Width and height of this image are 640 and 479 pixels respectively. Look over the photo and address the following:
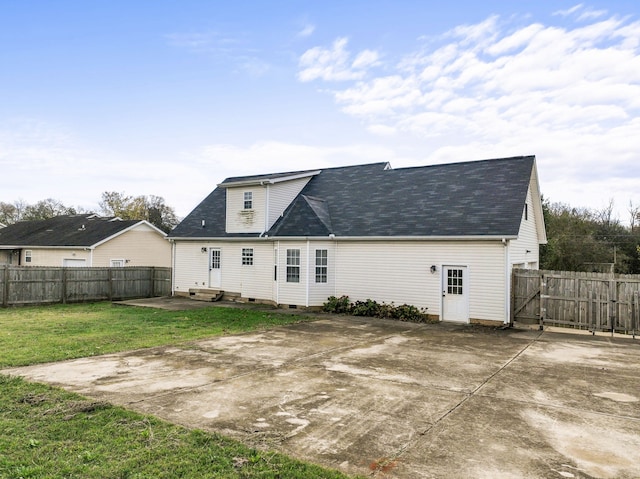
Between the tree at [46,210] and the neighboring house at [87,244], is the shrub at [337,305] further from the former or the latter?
the tree at [46,210]

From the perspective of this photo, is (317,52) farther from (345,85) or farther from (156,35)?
(156,35)

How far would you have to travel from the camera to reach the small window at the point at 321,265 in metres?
16.4

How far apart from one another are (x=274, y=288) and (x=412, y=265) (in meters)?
5.97

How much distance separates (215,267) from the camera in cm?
1977

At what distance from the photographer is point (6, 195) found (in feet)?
184

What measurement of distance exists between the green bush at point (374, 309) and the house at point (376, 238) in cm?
28

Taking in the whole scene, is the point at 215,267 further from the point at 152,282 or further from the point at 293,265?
the point at 293,265

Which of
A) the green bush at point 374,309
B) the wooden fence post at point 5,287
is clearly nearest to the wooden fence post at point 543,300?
the green bush at point 374,309

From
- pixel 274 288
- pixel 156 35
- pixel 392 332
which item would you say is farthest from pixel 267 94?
pixel 392 332

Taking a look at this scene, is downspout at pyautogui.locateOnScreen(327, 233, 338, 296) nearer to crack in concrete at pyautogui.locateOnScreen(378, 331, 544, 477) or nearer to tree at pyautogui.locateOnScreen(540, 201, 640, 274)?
crack in concrete at pyautogui.locateOnScreen(378, 331, 544, 477)

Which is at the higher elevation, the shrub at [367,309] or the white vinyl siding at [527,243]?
the white vinyl siding at [527,243]

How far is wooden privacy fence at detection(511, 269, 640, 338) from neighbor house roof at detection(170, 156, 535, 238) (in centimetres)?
196

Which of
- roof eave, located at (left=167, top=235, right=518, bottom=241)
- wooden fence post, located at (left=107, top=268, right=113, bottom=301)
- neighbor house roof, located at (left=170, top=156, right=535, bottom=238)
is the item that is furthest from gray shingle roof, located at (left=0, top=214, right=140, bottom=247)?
neighbor house roof, located at (left=170, top=156, right=535, bottom=238)

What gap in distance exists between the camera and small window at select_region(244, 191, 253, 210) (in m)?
18.6
